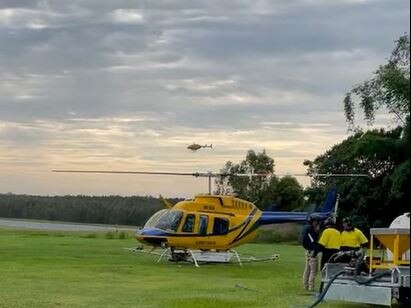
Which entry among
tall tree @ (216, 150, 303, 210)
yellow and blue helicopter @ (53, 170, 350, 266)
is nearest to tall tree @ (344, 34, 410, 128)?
yellow and blue helicopter @ (53, 170, 350, 266)

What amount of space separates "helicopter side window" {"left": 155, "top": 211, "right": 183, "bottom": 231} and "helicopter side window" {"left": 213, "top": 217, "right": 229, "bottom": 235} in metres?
1.13

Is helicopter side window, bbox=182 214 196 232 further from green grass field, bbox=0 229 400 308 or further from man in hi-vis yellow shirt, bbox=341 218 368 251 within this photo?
man in hi-vis yellow shirt, bbox=341 218 368 251

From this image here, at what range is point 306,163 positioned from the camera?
61.0 metres

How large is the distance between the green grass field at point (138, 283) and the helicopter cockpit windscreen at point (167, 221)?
3.53 feet

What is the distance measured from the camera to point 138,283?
18406 mm

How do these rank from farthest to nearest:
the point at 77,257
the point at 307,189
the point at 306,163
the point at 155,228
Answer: the point at 306,163 < the point at 307,189 < the point at 77,257 < the point at 155,228

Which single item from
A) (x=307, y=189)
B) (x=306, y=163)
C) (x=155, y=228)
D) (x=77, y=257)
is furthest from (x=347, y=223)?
(x=306, y=163)

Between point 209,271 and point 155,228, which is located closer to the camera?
point 209,271

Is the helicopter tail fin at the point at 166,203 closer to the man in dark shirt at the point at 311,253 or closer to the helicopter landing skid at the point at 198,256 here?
the helicopter landing skid at the point at 198,256

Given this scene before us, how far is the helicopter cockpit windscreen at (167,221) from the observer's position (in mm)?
24875

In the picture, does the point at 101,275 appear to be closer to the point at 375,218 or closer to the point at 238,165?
the point at 375,218

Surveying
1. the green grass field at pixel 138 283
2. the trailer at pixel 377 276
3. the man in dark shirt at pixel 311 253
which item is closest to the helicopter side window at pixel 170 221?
the green grass field at pixel 138 283

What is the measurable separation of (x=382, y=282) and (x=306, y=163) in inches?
1929

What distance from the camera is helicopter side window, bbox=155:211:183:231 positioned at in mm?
24875
